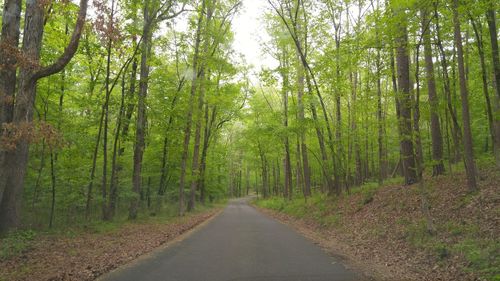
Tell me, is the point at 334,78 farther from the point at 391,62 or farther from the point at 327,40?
the point at 327,40

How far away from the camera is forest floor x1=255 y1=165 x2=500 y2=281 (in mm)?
6562

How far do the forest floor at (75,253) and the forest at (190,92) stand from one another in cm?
131

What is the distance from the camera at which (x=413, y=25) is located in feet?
33.6

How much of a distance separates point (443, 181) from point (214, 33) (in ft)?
50.1

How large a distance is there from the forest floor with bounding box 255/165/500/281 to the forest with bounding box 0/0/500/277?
0.49m

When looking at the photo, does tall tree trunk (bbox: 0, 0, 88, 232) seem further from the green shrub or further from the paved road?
the paved road

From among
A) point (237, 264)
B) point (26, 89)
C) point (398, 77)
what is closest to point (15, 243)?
point (26, 89)

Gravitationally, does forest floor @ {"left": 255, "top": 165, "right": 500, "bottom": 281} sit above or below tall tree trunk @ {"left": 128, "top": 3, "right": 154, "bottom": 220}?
below

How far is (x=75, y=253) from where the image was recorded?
845 cm

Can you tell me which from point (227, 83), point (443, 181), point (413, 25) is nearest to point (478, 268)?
point (443, 181)

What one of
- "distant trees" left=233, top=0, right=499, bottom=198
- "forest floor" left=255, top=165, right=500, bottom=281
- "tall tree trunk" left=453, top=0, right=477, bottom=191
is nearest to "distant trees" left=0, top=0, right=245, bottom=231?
"distant trees" left=233, top=0, right=499, bottom=198

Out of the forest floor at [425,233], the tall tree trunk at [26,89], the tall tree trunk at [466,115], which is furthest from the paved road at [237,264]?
the tall tree trunk at [466,115]

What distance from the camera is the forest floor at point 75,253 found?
6461 mm

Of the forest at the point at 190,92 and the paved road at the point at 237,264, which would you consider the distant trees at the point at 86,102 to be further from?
the paved road at the point at 237,264
